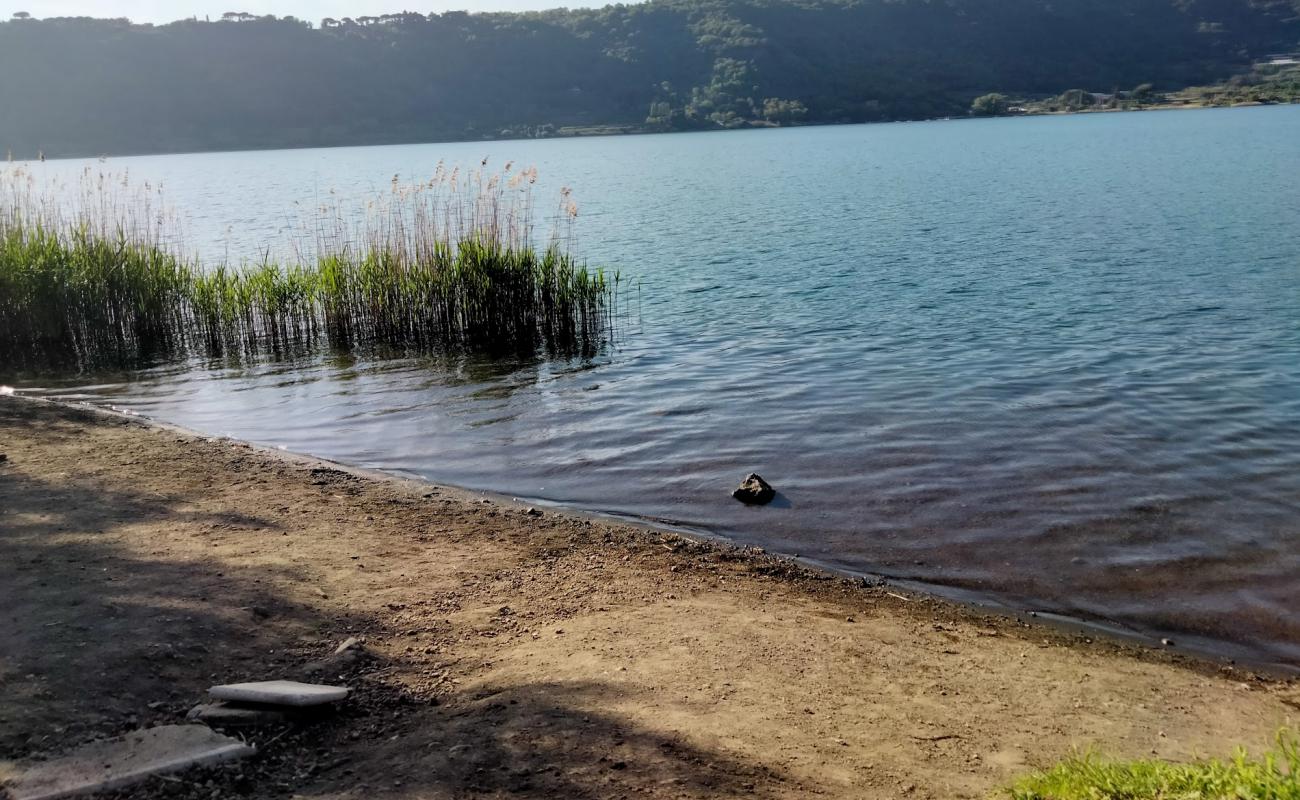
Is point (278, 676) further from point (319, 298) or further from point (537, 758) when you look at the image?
point (319, 298)

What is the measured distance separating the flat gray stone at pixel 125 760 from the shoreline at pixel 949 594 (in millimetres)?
4589

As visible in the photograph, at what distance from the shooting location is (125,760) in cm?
416

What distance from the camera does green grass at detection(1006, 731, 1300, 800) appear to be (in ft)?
11.5

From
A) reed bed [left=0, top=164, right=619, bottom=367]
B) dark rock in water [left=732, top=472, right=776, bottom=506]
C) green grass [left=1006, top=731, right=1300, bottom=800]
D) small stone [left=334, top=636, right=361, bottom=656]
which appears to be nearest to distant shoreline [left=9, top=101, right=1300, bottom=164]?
reed bed [left=0, top=164, right=619, bottom=367]

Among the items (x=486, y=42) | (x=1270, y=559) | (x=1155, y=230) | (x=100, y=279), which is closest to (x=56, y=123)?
(x=486, y=42)

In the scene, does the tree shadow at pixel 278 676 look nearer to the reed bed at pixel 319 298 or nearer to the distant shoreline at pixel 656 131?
the reed bed at pixel 319 298

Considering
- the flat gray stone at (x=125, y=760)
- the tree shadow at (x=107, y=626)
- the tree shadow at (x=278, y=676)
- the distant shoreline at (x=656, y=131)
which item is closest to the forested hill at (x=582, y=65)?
the distant shoreline at (x=656, y=131)

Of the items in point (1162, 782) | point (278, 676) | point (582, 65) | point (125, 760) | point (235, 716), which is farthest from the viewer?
point (582, 65)

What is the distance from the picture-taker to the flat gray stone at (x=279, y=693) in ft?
15.3

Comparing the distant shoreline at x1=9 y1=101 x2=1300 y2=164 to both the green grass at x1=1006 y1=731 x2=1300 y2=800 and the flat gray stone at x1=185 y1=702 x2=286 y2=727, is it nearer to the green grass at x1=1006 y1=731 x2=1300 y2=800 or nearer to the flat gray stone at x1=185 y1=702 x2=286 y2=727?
the flat gray stone at x1=185 y1=702 x2=286 y2=727

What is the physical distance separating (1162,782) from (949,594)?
361 centimetres

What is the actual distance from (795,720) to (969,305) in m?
15.6

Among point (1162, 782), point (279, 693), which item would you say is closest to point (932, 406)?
point (1162, 782)

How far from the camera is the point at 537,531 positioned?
8359 millimetres
